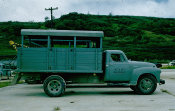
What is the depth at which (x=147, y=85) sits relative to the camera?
34.4 feet

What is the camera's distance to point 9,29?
105812mm

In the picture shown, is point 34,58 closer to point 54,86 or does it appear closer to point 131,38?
point 54,86

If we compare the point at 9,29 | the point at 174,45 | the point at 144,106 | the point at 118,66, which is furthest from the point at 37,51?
the point at 9,29

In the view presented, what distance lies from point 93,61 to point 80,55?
60 centimetres

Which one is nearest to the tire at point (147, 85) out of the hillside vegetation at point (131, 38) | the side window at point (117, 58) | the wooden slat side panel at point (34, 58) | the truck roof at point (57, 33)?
the side window at point (117, 58)

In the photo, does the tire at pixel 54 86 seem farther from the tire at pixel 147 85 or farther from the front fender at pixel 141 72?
the tire at pixel 147 85

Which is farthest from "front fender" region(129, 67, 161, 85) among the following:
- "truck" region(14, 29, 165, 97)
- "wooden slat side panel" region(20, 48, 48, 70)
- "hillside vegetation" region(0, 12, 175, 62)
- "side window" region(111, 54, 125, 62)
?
"hillside vegetation" region(0, 12, 175, 62)

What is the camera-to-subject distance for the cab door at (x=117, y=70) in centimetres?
1032

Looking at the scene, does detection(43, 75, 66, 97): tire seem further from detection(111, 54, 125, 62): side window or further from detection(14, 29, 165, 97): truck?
detection(111, 54, 125, 62): side window

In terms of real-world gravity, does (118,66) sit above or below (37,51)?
below

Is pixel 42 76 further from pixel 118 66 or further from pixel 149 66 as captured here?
pixel 149 66

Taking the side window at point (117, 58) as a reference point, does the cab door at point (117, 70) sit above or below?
below

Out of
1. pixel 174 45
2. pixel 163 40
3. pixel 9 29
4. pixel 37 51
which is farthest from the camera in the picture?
pixel 9 29

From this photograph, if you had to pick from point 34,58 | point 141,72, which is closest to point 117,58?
point 141,72
